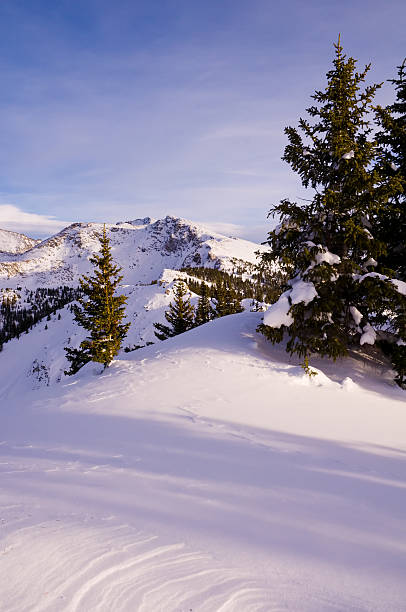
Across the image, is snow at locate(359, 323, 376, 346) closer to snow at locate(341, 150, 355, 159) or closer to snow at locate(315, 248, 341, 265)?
snow at locate(315, 248, 341, 265)

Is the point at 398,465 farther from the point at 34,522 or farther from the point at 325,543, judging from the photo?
the point at 34,522

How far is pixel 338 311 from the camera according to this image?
10891 millimetres

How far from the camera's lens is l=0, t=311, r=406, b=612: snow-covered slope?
267 cm

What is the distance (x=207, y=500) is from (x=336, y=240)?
9860 millimetres

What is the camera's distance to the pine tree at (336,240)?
33.0ft

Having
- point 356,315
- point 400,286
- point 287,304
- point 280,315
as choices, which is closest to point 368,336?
point 356,315

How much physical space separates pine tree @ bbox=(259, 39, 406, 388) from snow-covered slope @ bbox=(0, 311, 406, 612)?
2350mm

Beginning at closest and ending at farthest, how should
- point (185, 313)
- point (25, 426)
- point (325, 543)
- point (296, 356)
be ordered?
1. point (325, 543)
2. point (25, 426)
3. point (296, 356)
4. point (185, 313)

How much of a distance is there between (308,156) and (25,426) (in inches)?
491

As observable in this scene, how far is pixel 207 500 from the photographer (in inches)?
162

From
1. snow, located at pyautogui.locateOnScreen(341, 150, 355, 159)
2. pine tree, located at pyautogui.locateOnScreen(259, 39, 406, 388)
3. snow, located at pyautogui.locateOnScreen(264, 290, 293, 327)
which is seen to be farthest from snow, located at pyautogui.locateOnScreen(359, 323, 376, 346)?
snow, located at pyautogui.locateOnScreen(341, 150, 355, 159)

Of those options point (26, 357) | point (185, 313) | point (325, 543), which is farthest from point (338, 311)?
point (26, 357)

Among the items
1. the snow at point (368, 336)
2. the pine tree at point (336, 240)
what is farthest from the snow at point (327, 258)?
the snow at point (368, 336)

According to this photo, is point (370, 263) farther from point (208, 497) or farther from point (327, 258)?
point (208, 497)
